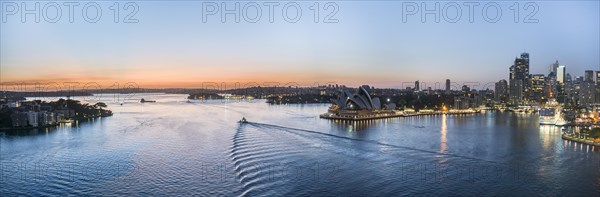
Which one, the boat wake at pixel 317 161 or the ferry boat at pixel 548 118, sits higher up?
the ferry boat at pixel 548 118

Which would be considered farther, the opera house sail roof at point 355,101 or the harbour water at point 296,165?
the opera house sail roof at point 355,101

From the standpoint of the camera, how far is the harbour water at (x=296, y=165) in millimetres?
5340

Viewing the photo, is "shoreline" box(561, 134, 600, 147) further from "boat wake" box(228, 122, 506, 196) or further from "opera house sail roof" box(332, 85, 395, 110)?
"opera house sail roof" box(332, 85, 395, 110)

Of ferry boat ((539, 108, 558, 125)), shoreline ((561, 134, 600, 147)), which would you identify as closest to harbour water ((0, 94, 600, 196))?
shoreline ((561, 134, 600, 147))

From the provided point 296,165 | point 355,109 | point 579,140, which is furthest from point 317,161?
point 355,109

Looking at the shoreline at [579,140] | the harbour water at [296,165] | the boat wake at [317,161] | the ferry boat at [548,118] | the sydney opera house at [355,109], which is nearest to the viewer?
the harbour water at [296,165]

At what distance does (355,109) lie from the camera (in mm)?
17562

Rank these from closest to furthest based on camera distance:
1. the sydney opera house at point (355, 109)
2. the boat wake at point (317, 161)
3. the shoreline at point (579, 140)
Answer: the boat wake at point (317, 161) < the shoreline at point (579, 140) < the sydney opera house at point (355, 109)

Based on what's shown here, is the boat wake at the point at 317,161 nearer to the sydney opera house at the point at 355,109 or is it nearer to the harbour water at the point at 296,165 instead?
the harbour water at the point at 296,165

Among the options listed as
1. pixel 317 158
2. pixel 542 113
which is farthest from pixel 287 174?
pixel 542 113

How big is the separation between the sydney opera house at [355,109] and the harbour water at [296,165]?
6469 millimetres

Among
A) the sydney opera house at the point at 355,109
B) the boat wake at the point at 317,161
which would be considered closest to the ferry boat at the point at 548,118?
the sydney opera house at the point at 355,109

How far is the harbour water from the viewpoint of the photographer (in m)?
5.34

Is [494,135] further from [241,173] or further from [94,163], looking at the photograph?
[94,163]
